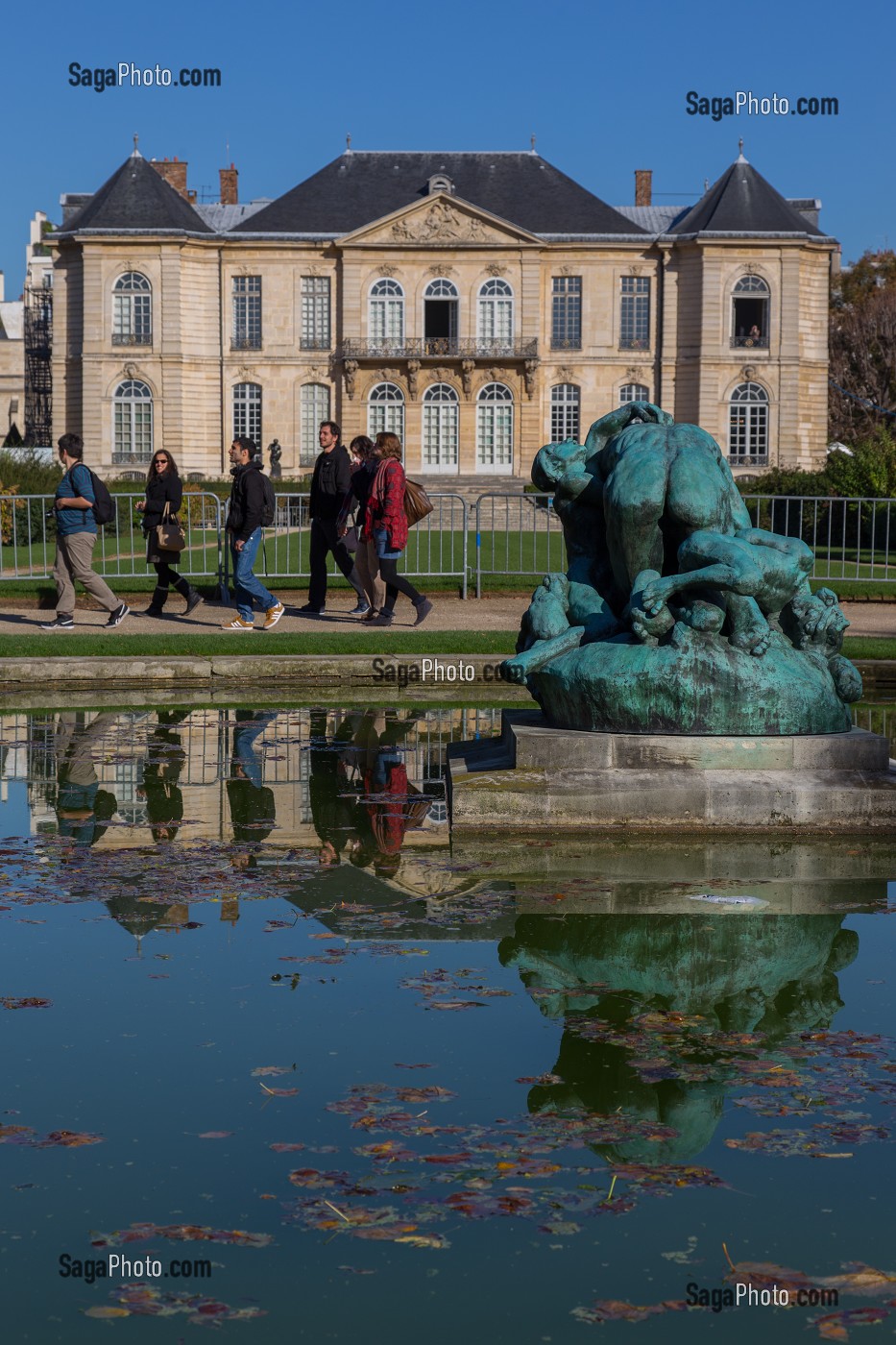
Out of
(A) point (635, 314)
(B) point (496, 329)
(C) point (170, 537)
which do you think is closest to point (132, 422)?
(B) point (496, 329)

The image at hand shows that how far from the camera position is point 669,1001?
4.83 m

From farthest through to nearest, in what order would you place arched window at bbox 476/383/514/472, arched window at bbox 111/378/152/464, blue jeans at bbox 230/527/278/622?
arched window at bbox 476/383/514/472, arched window at bbox 111/378/152/464, blue jeans at bbox 230/527/278/622

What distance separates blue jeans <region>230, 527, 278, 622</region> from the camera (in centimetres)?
1423

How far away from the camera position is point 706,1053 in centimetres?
436

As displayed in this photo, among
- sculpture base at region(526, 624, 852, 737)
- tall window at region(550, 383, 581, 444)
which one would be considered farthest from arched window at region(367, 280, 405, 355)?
sculpture base at region(526, 624, 852, 737)

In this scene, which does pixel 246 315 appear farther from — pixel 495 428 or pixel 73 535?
pixel 73 535

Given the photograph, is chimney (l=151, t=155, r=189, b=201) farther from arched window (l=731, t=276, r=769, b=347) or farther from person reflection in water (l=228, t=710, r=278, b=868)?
person reflection in water (l=228, t=710, r=278, b=868)

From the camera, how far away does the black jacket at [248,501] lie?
14352 mm

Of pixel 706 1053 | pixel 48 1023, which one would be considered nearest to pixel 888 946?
pixel 706 1053

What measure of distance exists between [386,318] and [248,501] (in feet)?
157

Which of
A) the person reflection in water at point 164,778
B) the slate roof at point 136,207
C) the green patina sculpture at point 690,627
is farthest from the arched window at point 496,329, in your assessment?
the green patina sculpture at point 690,627

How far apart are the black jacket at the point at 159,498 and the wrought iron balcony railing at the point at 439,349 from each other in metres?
45.6

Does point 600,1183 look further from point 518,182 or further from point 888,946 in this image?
point 518,182

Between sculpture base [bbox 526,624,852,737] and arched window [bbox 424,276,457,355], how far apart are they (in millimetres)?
54819
